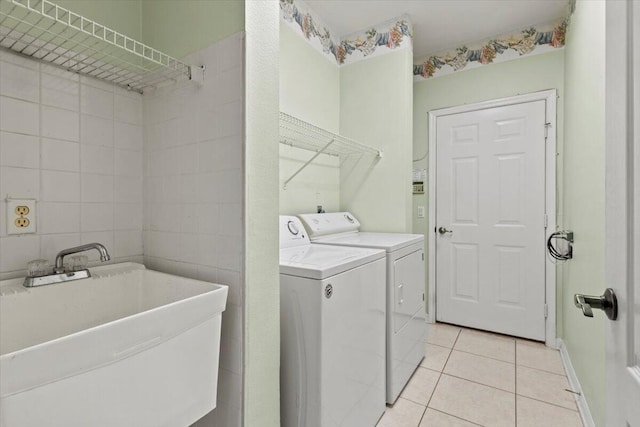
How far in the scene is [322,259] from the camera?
143 centimetres

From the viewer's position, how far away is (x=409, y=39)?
8.40 feet

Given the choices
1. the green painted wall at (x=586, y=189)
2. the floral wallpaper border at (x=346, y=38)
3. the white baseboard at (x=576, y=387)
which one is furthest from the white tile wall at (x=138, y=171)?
the white baseboard at (x=576, y=387)

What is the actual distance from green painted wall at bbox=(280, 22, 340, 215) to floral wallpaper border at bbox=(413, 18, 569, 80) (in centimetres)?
100

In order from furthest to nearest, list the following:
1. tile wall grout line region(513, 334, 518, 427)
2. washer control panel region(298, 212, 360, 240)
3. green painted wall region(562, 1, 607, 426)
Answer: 1. washer control panel region(298, 212, 360, 240)
2. tile wall grout line region(513, 334, 518, 427)
3. green painted wall region(562, 1, 607, 426)

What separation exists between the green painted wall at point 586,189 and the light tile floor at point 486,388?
19 centimetres

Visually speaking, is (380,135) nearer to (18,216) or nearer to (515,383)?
(515,383)

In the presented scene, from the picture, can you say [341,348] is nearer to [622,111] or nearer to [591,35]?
[622,111]

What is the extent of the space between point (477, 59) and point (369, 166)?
146cm

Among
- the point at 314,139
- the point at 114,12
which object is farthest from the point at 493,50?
the point at 114,12

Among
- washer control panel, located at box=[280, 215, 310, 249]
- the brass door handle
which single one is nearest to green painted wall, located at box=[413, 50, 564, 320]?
washer control panel, located at box=[280, 215, 310, 249]

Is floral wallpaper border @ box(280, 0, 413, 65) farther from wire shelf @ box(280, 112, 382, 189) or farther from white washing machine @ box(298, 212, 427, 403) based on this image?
white washing machine @ box(298, 212, 427, 403)

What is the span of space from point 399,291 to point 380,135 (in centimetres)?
138

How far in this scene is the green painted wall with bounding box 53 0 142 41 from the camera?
1.12 metres

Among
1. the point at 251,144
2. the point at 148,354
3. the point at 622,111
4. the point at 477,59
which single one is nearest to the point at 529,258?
the point at 477,59
